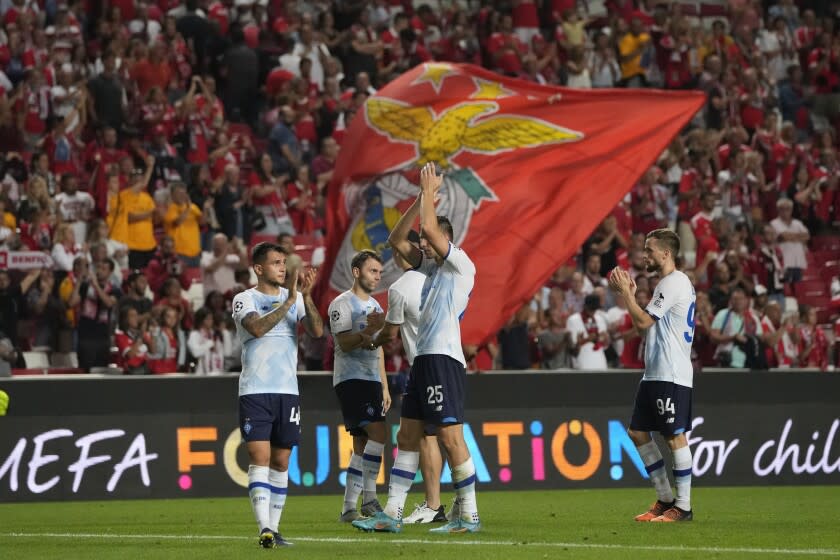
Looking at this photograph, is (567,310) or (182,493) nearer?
(182,493)

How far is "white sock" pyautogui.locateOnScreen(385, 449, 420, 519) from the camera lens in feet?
36.9

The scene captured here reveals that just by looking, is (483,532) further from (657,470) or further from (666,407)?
(666,407)

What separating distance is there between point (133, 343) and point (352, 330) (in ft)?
Result: 18.4

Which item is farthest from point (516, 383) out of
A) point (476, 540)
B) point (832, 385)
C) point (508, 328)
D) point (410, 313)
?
point (476, 540)

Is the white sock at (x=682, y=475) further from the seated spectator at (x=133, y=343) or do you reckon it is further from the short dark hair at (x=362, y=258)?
the seated spectator at (x=133, y=343)

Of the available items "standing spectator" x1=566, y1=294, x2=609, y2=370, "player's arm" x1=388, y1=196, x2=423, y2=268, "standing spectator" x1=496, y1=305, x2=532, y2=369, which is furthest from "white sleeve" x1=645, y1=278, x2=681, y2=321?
"standing spectator" x1=566, y1=294, x2=609, y2=370

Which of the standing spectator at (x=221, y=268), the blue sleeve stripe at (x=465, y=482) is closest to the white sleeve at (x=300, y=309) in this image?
the blue sleeve stripe at (x=465, y=482)

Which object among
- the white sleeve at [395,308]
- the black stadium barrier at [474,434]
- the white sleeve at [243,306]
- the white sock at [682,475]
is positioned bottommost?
the black stadium barrier at [474,434]

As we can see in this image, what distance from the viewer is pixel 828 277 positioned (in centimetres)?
2381

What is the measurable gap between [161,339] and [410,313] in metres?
6.07

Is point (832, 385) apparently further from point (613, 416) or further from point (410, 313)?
point (410, 313)

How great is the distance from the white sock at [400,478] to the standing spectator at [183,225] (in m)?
9.97

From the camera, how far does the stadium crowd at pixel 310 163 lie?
18.9m

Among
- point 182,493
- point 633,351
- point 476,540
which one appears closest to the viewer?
point 476,540
